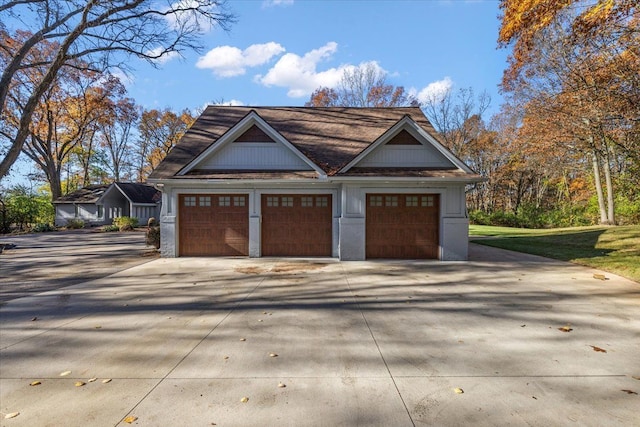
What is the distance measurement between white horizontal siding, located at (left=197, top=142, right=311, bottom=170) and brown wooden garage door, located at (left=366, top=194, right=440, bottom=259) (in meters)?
3.39

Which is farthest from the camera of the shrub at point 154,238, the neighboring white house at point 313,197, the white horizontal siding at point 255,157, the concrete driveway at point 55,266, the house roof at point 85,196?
the house roof at point 85,196

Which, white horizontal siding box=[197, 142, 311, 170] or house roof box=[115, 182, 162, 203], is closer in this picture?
white horizontal siding box=[197, 142, 311, 170]

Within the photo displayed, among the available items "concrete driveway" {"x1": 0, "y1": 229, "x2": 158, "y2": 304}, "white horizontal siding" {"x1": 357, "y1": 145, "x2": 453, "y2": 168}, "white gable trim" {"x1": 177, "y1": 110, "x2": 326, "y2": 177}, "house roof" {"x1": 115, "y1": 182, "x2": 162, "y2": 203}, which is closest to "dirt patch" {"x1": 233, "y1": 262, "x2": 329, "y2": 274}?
"white gable trim" {"x1": 177, "y1": 110, "x2": 326, "y2": 177}

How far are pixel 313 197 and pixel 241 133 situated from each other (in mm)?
3581

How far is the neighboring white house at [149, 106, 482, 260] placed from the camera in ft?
35.4

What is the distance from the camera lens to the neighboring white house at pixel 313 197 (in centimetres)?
1079

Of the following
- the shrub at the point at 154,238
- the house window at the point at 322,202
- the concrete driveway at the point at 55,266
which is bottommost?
the concrete driveway at the point at 55,266

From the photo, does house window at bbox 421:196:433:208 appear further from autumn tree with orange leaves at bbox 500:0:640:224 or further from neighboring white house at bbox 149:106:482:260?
autumn tree with orange leaves at bbox 500:0:640:224

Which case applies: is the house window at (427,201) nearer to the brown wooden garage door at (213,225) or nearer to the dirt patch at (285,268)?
the dirt patch at (285,268)

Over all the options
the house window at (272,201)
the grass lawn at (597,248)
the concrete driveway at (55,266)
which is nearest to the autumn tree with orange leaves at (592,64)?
the grass lawn at (597,248)

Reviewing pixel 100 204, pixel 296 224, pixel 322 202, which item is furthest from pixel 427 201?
pixel 100 204

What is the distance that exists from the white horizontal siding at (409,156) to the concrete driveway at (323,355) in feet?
16.8

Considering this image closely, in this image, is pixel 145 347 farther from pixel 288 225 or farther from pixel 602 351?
pixel 288 225

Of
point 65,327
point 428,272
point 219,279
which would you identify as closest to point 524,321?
point 428,272
